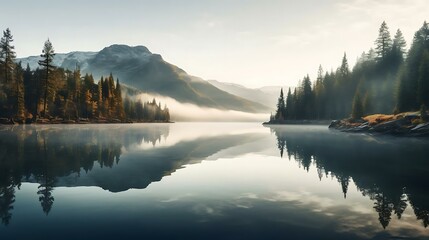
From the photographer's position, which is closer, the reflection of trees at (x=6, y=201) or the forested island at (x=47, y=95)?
the reflection of trees at (x=6, y=201)

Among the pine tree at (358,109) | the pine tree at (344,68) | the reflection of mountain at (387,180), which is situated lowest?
the reflection of mountain at (387,180)

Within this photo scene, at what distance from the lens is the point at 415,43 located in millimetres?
86125

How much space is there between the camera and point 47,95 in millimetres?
102688

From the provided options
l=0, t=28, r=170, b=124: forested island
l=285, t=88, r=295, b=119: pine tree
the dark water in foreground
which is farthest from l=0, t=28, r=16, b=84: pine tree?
l=285, t=88, r=295, b=119: pine tree

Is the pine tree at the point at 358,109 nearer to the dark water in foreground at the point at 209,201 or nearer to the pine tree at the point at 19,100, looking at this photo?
the dark water in foreground at the point at 209,201

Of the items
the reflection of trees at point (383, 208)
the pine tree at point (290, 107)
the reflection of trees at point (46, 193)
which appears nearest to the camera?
the reflection of trees at point (383, 208)

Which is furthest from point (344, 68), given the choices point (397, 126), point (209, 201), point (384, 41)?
point (209, 201)

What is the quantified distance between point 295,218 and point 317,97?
146567 mm

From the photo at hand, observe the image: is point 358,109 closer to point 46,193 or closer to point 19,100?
point 46,193

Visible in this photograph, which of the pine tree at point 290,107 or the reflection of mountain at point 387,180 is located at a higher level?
the pine tree at point 290,107

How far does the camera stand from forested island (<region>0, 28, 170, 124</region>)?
9256 cm

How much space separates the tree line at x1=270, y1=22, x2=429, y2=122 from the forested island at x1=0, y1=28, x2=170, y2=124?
94974 mm

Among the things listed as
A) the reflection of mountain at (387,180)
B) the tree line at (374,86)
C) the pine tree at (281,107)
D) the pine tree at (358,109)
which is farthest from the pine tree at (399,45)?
the reflection of mountain at (387,180)

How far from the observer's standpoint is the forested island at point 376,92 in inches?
2827
